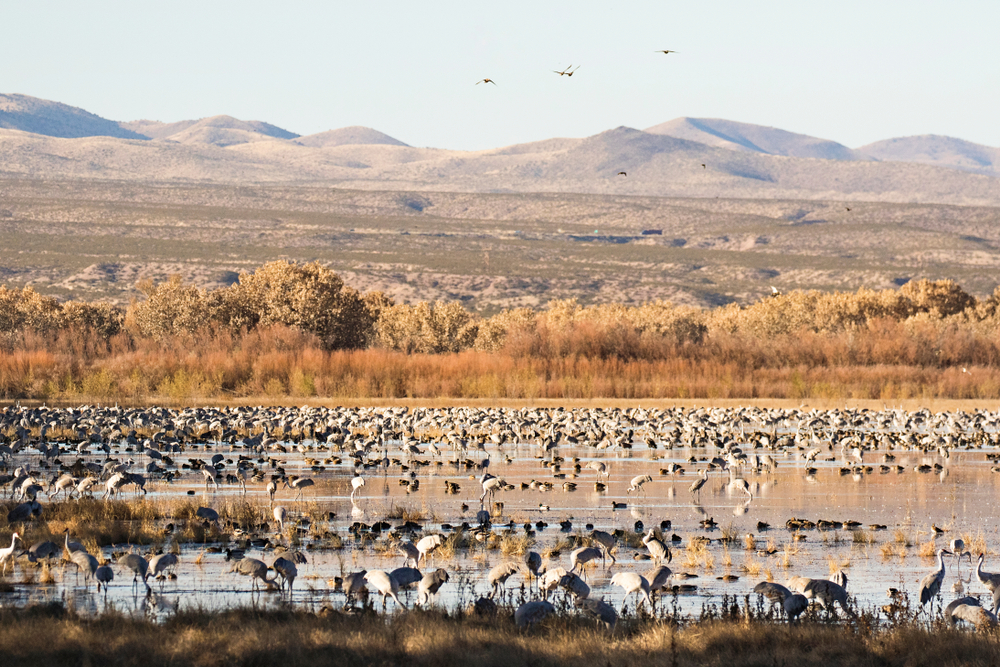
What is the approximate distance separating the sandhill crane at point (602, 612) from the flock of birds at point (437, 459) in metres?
0.01

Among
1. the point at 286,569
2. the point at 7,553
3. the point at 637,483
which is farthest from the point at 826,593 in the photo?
the point at 637,483

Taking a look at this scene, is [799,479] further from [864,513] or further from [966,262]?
[966,262]

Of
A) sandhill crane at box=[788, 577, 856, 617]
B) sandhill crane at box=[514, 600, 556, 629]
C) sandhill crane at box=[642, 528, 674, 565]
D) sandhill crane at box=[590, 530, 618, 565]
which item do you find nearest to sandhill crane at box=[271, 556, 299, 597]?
sandhill crane at box=[514, 600, 556, 629]

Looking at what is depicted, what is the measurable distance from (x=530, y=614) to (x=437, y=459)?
56.2ft

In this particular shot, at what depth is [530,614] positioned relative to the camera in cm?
1127

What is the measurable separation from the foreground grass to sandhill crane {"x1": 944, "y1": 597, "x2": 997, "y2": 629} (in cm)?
24

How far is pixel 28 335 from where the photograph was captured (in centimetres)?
5406

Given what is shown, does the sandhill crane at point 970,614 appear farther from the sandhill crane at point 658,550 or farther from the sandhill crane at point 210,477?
the sandhill crane at point 210,477

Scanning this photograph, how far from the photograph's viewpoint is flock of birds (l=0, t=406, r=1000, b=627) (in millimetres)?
12602

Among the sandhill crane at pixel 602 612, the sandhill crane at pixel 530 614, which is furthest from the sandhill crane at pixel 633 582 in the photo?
the sandhill crane at pixel 530 614

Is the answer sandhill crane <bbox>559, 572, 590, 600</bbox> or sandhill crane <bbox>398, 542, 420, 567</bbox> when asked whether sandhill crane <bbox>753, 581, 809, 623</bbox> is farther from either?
sandhill crane <bbox>398, 542, 420, 567</bbox>

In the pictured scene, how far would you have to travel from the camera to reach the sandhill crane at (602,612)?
11.3 m

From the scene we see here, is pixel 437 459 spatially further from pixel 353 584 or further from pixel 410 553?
pixel 353 584

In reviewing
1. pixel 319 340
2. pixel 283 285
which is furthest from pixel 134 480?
pixel 283 285
